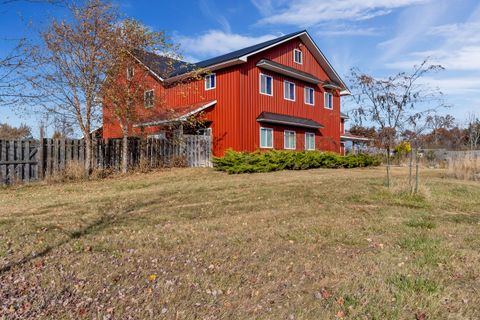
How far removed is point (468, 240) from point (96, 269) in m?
5.00

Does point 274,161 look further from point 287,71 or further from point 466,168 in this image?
point 466,168

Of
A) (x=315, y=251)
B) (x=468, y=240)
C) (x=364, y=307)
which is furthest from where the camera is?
(x=468, y=240)

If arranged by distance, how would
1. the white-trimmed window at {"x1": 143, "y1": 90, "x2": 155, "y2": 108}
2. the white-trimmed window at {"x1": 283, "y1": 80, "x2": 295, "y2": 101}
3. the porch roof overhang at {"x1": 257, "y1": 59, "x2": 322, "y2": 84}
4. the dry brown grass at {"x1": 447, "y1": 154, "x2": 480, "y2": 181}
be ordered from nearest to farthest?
the dry brown grass at {"x1": 447, "y1": 154, "x2": 480, "y2": 181} < the white-trimmed window at {"x1": 143, "y1": 90, "x2": 155, "y2": 108} < the porch roof overhang at {"x1": 257, "y1": 59, "x2": 322, "y2": 84} < the white-trimmed window at {"x1": 283, "y1": 80, "x2": 295, "y2": 101}

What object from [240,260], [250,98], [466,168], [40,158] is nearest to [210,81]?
[250,98]

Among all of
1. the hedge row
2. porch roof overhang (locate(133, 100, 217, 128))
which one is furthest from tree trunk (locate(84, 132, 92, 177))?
the hedge row

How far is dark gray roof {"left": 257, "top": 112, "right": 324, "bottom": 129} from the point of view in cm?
2034

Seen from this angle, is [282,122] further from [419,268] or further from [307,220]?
[419,268]

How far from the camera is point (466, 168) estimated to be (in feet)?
48.5

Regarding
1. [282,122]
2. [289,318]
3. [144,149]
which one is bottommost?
[289,318]

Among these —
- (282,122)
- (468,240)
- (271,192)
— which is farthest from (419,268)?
(282,122)

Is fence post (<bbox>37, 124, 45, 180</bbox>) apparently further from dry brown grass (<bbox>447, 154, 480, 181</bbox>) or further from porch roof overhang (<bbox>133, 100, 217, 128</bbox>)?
dry brown grass (<bbox>447, 154, 480, 181</bbox>)

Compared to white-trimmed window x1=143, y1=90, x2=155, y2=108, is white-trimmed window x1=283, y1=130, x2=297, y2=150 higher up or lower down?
lower down

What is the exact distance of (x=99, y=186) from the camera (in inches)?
458

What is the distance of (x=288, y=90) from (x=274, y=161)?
7.41m
